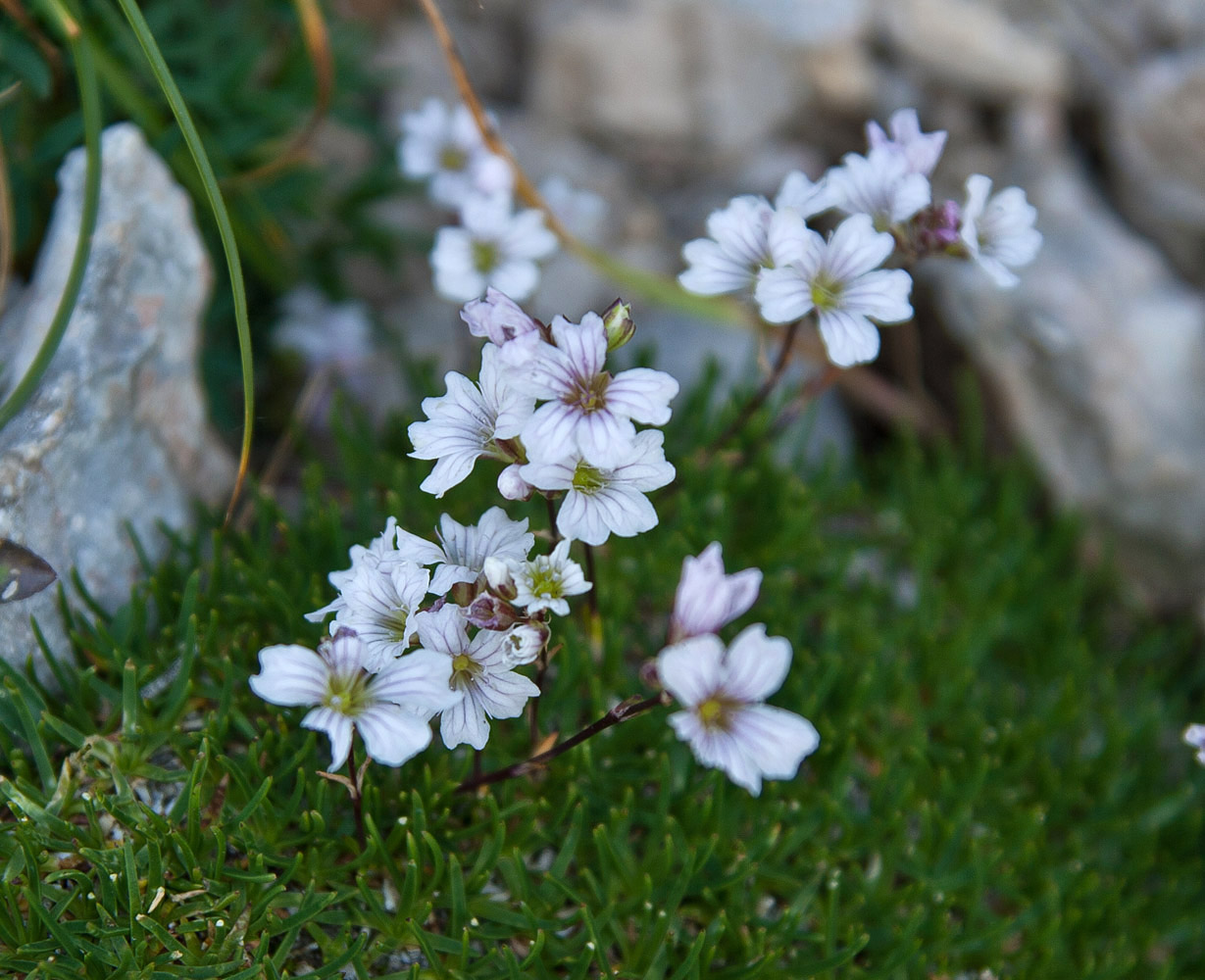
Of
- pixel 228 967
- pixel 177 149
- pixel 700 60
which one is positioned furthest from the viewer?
pixel 700 60

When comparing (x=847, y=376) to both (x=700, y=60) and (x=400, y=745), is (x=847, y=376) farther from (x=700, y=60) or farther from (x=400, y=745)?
(x=400, y=745)

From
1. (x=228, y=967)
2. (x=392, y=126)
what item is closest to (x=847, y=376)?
(x=392, y=126)

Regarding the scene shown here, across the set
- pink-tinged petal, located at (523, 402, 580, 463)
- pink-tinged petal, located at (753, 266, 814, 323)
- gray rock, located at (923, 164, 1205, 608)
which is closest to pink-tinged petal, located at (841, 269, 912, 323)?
pink-tinged petal, located at (753, 266, 814, 323)

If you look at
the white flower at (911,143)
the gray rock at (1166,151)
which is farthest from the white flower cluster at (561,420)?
the gray rock at (1166,151)

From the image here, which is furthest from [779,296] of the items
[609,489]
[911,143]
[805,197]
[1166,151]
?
[1166,151]

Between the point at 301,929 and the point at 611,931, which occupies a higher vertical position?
the point at 301,929

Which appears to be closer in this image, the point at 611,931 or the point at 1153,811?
the point at 611,931

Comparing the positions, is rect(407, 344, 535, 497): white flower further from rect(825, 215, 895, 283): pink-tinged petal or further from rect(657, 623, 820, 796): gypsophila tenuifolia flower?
rect(825, 215, 895, 283): pink-tinged petal

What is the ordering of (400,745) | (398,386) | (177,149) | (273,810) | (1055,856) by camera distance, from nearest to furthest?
1. (400,745)
2. (273,810)
3. (1055,856)
4. (177,149)
5. (398,386)

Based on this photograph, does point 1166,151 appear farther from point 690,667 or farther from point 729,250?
point 690,667
